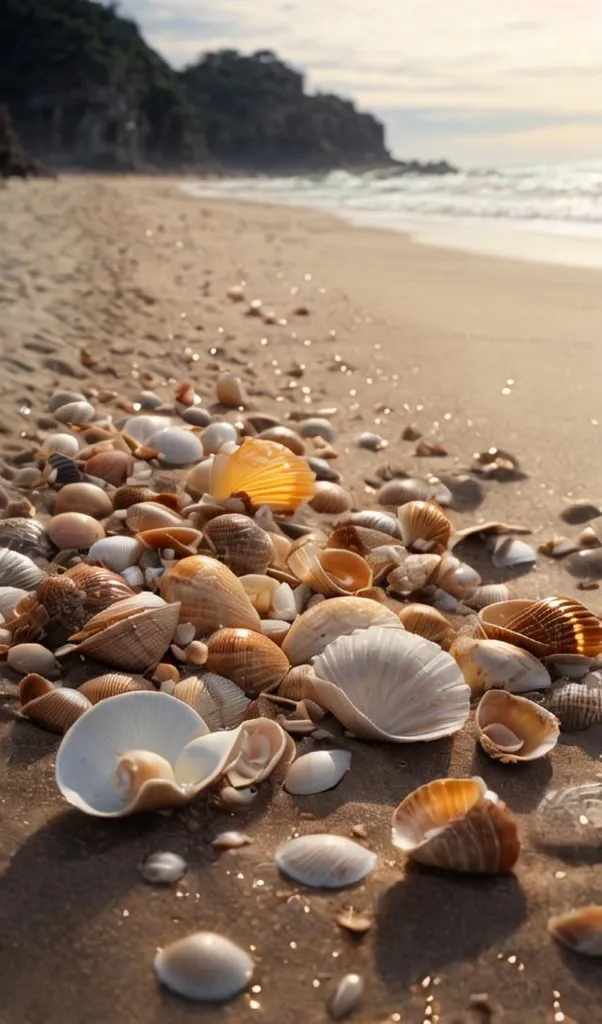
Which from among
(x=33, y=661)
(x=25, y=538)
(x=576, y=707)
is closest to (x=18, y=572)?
(x=25, y=538)

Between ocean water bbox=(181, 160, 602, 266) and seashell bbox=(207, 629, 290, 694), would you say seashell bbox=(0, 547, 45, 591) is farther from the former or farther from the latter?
ocean water bbox=(181, 160, 602, 266)

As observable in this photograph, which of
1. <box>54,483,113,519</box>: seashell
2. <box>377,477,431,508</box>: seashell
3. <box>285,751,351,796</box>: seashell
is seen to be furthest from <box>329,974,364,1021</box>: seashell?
<box>377,477,431,508</box>: seashell

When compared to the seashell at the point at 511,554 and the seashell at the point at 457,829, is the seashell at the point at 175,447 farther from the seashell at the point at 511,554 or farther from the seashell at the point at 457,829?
the seashell at the point at 457,829

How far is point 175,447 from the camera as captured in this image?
11.0 ft

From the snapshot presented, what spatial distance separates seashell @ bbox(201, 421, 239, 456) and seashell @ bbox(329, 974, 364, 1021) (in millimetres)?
2344

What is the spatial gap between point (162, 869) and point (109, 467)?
1.81m

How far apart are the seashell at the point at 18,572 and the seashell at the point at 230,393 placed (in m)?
1.88

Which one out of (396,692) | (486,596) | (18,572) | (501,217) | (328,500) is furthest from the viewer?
(501,217)

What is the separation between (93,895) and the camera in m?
1.47

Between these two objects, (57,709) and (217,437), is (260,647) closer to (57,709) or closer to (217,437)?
(57,709)

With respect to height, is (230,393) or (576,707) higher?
(230,393)

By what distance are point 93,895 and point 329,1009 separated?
427 millimetres

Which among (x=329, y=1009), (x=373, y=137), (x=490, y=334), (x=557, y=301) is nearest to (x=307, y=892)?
(x=329, y=1009)

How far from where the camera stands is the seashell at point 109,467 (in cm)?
309
